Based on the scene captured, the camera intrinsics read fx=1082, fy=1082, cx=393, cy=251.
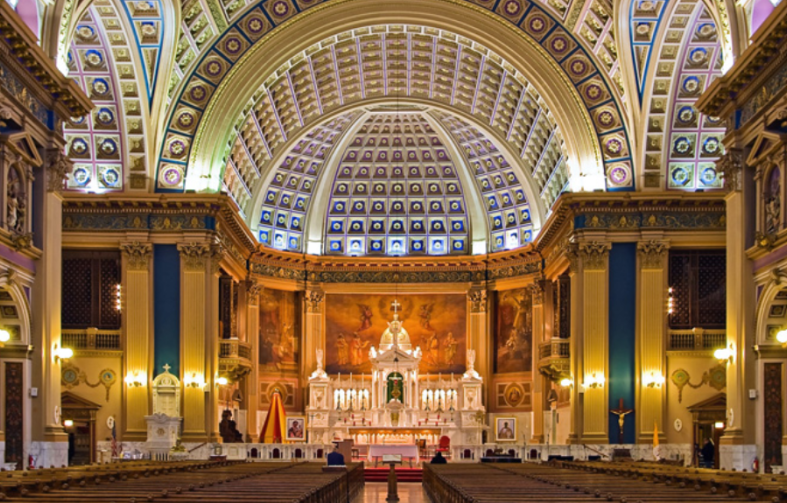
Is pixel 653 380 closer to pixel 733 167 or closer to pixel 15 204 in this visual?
pixel 733 167

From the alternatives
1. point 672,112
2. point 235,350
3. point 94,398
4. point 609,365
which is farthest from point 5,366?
point 672,112

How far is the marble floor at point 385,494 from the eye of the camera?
90.4 ft

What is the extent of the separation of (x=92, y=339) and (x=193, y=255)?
16.3 feet

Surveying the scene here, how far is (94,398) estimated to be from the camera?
40938mm

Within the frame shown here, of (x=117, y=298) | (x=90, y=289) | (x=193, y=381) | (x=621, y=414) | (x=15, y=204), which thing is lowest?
(x=621, y=414)

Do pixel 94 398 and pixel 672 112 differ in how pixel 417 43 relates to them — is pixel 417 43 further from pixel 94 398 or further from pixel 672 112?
pixel 94 398

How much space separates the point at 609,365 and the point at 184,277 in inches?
654

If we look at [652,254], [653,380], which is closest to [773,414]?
[653,380]

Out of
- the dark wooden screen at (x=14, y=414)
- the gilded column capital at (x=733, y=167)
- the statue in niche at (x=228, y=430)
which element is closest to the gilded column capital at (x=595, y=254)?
the gilded column capital at (x=733, y=167)

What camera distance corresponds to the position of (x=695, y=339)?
136 feet

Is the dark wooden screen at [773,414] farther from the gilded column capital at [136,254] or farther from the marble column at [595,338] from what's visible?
the gilded column capital at [136,254]

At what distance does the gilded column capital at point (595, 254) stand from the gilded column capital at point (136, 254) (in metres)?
16.8

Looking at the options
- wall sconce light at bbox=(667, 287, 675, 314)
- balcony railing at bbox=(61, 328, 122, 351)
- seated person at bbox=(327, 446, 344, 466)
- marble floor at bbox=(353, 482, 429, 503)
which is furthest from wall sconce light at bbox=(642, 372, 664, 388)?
balcony railing at bbox=(61, 328, 122, 351)

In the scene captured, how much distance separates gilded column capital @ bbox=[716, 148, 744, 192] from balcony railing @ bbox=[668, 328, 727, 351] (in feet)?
42.1
